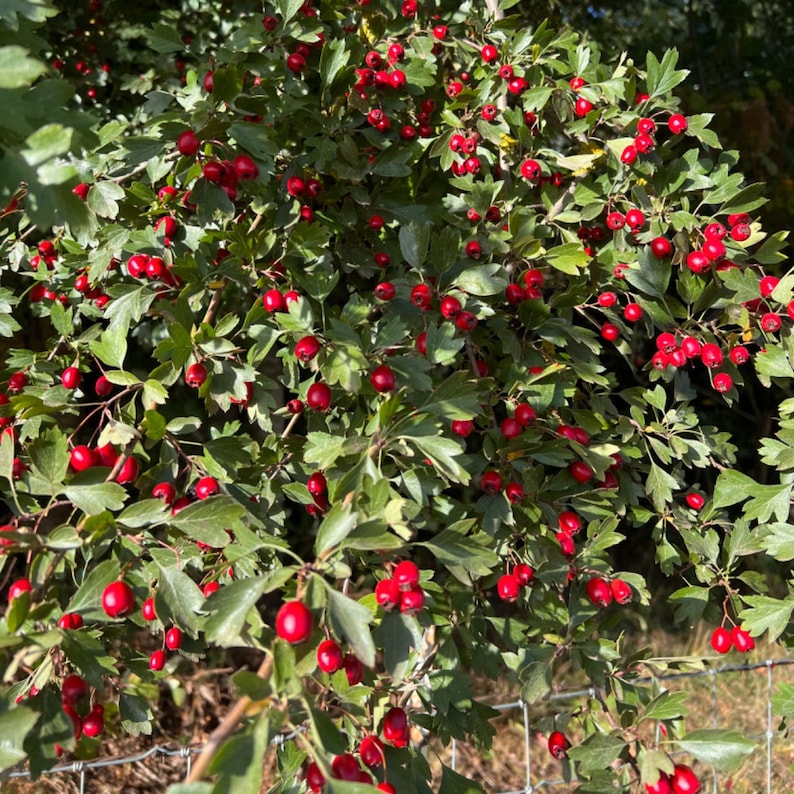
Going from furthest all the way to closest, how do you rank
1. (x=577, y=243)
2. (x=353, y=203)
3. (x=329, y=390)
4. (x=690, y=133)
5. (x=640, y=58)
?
(x=640, y=58), (x=353, y=203), (x=690, y=133), (x=577, y=243), (x=329, y=390)

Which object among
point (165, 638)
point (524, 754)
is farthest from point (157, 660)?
point (524, 754)

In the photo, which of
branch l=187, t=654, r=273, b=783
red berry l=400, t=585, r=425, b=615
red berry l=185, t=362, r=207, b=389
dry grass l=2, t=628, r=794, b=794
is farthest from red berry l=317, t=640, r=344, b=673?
dry grass l=2, t=628, r=794, b=794

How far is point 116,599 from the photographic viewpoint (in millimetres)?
1117

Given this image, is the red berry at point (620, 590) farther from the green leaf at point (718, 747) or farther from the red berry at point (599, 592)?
the green leaf at point (718, 747)

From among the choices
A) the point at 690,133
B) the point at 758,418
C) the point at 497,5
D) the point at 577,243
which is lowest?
the point at 758,418

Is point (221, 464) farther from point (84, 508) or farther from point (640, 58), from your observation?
point (640, 58)

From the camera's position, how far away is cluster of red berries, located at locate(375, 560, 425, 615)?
113 cm

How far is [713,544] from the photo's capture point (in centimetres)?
164

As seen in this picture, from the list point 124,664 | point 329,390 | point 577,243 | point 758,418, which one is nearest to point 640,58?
point 758,418

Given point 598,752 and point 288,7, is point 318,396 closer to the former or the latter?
point 598,752

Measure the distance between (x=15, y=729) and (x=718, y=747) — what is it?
100 centimetres

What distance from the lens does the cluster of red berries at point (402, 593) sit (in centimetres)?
113

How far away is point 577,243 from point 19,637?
4.08ft

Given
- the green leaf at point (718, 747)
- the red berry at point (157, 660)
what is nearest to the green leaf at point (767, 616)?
the green leaf at point (718, 747)
